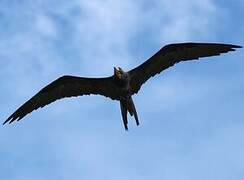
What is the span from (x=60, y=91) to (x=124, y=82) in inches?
117

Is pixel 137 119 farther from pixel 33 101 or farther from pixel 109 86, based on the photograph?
pixel 33 101

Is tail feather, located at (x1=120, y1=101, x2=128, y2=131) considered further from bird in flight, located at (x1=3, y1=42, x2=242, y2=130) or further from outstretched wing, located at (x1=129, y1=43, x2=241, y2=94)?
outstretched wing, located at (x1=129, y1=43, x2=241, y2=94)

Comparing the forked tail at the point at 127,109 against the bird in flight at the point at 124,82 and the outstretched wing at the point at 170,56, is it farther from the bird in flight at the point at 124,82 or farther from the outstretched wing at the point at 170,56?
the outstretched wing at the point at 170,56

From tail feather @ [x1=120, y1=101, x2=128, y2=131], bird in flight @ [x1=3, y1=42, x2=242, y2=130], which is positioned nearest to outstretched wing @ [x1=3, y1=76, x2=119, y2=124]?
bird in flight @ [x1=3, y1=42, x2=242, y2=130]

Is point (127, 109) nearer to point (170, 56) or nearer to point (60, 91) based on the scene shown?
point (170, 56)

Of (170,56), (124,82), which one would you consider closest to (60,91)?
(124,82)

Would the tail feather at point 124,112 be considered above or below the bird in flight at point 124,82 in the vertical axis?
below

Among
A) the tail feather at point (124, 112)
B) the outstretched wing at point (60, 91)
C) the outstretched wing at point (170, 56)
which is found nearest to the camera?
the tail feather at point (124, 112)

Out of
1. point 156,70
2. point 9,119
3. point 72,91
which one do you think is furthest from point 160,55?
point 9,119

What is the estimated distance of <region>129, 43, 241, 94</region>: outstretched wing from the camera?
36.0 metres

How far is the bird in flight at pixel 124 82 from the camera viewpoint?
117 ft

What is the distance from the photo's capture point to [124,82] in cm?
3575

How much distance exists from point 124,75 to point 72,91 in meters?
2.66

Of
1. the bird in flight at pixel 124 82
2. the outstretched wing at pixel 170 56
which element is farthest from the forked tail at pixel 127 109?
the outstretched wing at pixel 170 56
